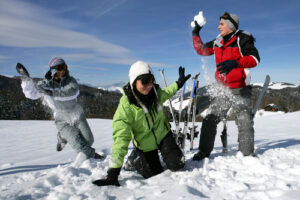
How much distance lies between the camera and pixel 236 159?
316 centimetres

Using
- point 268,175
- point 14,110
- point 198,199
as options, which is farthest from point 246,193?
point 14,110

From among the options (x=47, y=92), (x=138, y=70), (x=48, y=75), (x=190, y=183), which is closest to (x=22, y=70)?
(x=48, y=75)

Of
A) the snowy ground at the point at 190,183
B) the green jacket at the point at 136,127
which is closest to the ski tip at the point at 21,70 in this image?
the snowy ground at the point at 190,183

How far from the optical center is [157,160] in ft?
10.0

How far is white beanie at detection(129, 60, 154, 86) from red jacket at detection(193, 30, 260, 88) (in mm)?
1272

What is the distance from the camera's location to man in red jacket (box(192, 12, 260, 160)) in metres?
3.13

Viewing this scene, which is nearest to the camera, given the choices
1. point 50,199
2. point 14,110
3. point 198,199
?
point 198,199

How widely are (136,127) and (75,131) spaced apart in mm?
1743

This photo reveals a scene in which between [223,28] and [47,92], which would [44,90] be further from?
[223,28]

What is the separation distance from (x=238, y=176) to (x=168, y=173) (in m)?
0.88

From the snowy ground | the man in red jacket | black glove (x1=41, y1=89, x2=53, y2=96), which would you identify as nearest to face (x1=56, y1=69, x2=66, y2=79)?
black glove (x1=41, y1=89, x2=53, y2=96)

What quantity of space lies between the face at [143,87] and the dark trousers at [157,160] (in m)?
0.84

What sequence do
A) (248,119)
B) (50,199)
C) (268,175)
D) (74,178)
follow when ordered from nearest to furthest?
(50,199) < (268,175) < (74,178) < (248,119)

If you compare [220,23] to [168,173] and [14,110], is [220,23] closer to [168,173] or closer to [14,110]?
[168,173]
